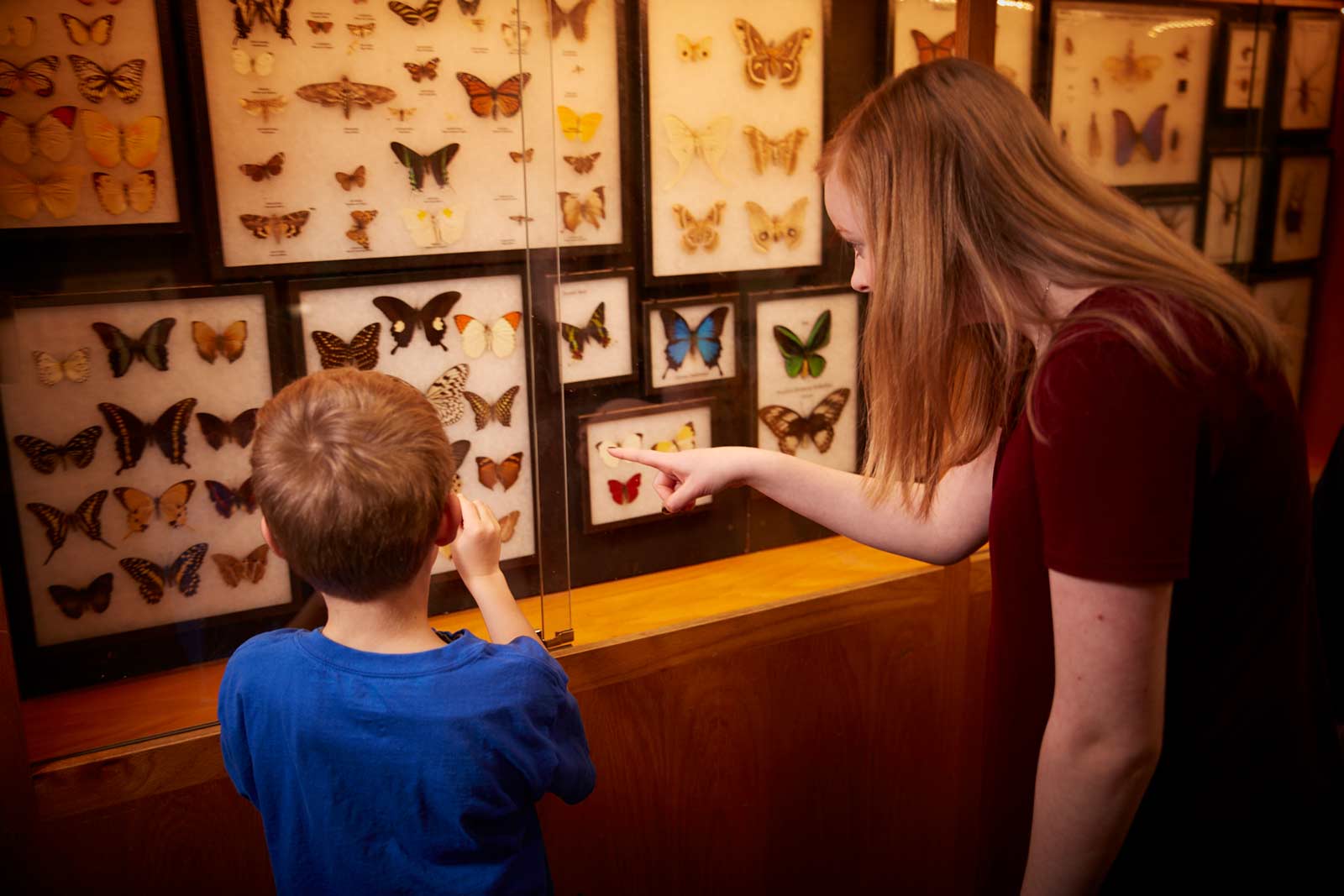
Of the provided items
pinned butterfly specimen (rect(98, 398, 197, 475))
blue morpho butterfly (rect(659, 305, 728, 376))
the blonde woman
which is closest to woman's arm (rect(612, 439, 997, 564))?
the blonde woman

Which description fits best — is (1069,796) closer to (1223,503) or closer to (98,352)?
(1223,503)

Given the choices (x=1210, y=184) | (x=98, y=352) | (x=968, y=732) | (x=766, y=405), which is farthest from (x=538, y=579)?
(x=1210, y=184)

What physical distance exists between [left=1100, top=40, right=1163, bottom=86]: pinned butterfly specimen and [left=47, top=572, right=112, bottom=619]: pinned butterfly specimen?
2279mm

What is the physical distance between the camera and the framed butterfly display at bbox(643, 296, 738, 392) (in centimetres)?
205

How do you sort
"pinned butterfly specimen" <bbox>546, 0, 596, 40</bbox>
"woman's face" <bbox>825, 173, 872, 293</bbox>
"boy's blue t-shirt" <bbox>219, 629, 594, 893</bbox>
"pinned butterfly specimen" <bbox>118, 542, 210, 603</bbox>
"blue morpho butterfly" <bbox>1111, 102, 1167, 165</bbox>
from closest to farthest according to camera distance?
"boy's blue t-shirt" <bbox>219, 629, 594, 893</bbox>
"woman's face" <bbox>825, 173, 872, 293</bbox>
"pinned butterfly specimen" <bbox>118, 542, 210, 603</bbox>
"pinned butterfly specimen" <bbox>546, 0, 596, 40</bbox>
"blue morpho butterfly" <bbox>1111, 102, 1167, 165</bbox>

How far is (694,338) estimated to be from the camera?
6.89 feet

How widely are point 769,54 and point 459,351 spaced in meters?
0.84

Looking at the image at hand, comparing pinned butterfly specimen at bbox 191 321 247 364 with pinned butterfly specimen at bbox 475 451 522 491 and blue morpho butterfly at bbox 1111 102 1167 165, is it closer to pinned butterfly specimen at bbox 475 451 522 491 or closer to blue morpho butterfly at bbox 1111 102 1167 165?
pinned butterfly specimen at bbox 475 451 522 491

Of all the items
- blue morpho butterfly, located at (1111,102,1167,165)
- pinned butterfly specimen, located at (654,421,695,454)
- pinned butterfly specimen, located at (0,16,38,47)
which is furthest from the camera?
blue morpho butterfly, located at (1111,102,1167,165)

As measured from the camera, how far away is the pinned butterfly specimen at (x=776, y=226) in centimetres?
215

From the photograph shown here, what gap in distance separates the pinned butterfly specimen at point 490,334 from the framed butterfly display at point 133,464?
0.99 feet

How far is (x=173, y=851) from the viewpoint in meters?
1.62

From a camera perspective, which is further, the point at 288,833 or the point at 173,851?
the point at 173,851

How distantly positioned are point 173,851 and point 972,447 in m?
1.29
